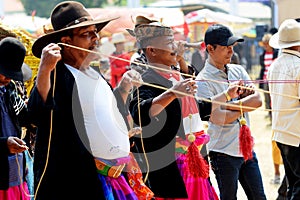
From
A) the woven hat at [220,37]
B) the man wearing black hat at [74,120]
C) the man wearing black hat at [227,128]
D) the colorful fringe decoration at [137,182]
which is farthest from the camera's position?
the woven hat at [220,37]

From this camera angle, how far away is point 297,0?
8336 millimetres

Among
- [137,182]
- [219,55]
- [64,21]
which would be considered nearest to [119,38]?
[219,55]

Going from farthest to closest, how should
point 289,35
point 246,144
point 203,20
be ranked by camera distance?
point 203,20 → point 289,35 → point 246,144

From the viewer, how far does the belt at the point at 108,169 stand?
3579 millimetres

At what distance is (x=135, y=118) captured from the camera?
4211 mm

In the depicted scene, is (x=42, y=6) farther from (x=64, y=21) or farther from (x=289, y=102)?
(x=64, y=21)

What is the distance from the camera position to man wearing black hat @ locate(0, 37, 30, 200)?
4.09 meters

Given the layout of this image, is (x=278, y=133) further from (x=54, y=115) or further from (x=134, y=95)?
(x=54, y=115)

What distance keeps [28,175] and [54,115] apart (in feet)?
5.31

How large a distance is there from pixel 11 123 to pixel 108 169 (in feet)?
3.49

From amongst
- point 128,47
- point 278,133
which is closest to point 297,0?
point 278,133

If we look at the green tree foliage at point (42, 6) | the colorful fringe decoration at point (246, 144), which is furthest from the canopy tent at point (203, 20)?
the green tree foliage at point (42, 6)

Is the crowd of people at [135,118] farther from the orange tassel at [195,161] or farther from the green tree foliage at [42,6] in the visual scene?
the green tree foliage at [42,6]

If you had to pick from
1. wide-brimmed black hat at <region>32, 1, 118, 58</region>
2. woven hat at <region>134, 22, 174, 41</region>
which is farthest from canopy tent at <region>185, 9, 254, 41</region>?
wide-brimmed black hat at <region>32, 1, 118, 58</region>
